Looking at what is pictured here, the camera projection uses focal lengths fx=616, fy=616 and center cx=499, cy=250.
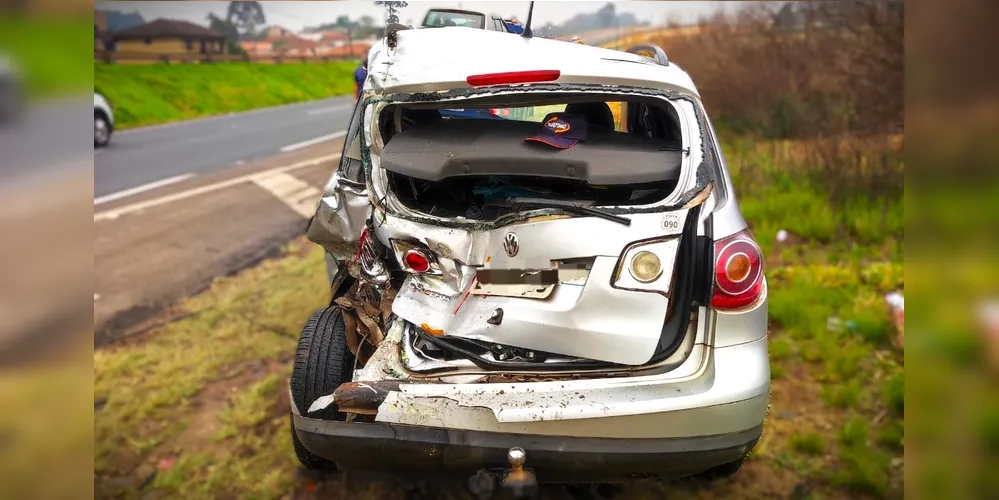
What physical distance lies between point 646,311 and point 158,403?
2616 mm

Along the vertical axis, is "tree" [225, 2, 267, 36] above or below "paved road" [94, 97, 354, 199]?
above

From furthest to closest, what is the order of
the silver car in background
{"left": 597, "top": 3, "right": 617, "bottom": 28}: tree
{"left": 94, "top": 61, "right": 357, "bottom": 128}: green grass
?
{"left": 94, "top": 61, "right": 357, "bottom": 128}: green grass < the silver car in background < {"left": 597, "top": 3, "right": 617, "bottom": 28}: tree

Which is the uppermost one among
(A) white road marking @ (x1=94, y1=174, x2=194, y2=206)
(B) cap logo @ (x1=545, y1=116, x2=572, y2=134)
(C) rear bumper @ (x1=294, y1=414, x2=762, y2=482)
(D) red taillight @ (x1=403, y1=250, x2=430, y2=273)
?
(B) cap logo @ (x1=545, y1=116, x2=572, y2=134)

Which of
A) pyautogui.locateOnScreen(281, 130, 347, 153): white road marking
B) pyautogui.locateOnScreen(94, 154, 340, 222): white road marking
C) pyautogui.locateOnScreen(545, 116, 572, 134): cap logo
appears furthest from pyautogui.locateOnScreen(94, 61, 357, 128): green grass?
pyautogui.locateOnScreen(545, 116, 572, 134): cap logo

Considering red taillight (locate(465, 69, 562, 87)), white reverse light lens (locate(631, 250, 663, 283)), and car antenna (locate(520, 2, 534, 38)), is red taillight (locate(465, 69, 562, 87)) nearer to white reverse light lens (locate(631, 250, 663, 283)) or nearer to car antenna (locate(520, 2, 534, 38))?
car antenna (locate(520, 2, 534, 38))

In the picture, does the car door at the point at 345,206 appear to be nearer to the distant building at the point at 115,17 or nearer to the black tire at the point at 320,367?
the black tire at the point at 320,367

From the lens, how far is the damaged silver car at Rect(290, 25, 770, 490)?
6.14ft

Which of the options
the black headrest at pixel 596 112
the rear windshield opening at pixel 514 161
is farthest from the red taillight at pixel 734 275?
the black headrest at pixel 596 112

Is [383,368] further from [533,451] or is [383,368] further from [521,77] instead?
[521,77]

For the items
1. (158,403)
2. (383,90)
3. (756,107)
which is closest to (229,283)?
(158,403)

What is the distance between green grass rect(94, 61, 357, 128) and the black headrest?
12.3 meters

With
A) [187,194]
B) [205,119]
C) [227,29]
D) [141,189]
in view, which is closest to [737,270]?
[187,194]

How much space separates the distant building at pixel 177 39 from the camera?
18344 millimetres
